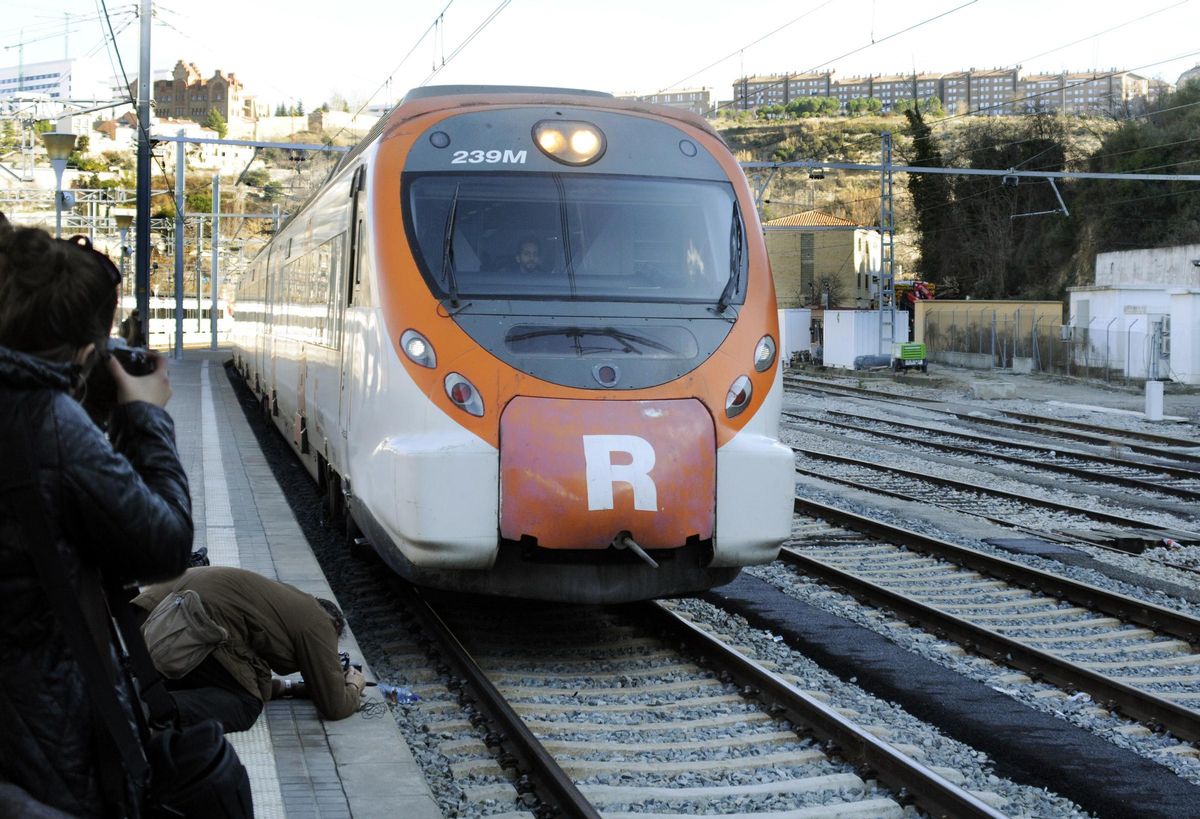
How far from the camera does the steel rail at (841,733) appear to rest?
497 cm

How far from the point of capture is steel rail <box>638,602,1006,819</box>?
16.3ft

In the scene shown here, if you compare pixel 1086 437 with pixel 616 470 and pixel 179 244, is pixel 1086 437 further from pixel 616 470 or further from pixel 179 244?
pixel 179 244

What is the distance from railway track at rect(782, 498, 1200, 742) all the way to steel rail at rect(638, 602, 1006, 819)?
1497mm

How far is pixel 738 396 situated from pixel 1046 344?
3460cm

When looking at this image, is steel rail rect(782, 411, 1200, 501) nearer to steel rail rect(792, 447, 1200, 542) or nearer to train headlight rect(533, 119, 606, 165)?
steel rail rect(792, 447, 1200, 542)

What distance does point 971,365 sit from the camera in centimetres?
4369

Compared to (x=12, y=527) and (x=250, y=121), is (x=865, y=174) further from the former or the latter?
(x=12, y=527)

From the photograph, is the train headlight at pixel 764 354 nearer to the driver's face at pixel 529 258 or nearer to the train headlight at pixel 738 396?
the train headlight at pixel 738 396

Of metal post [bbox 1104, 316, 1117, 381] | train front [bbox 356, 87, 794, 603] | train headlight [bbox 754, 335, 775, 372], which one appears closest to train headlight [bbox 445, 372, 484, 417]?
train front [bbox 356, 87, 794, 603]

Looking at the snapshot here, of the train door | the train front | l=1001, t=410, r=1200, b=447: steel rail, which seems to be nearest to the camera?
the train front

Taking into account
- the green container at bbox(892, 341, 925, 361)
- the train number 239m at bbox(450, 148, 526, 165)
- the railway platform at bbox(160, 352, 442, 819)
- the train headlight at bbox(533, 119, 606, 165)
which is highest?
the train headlight at bbox(533, 119, 606, 165)

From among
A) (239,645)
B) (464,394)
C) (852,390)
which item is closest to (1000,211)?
(852,390)

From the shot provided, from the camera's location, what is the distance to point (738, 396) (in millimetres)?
7000

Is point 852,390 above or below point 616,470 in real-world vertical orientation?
below
